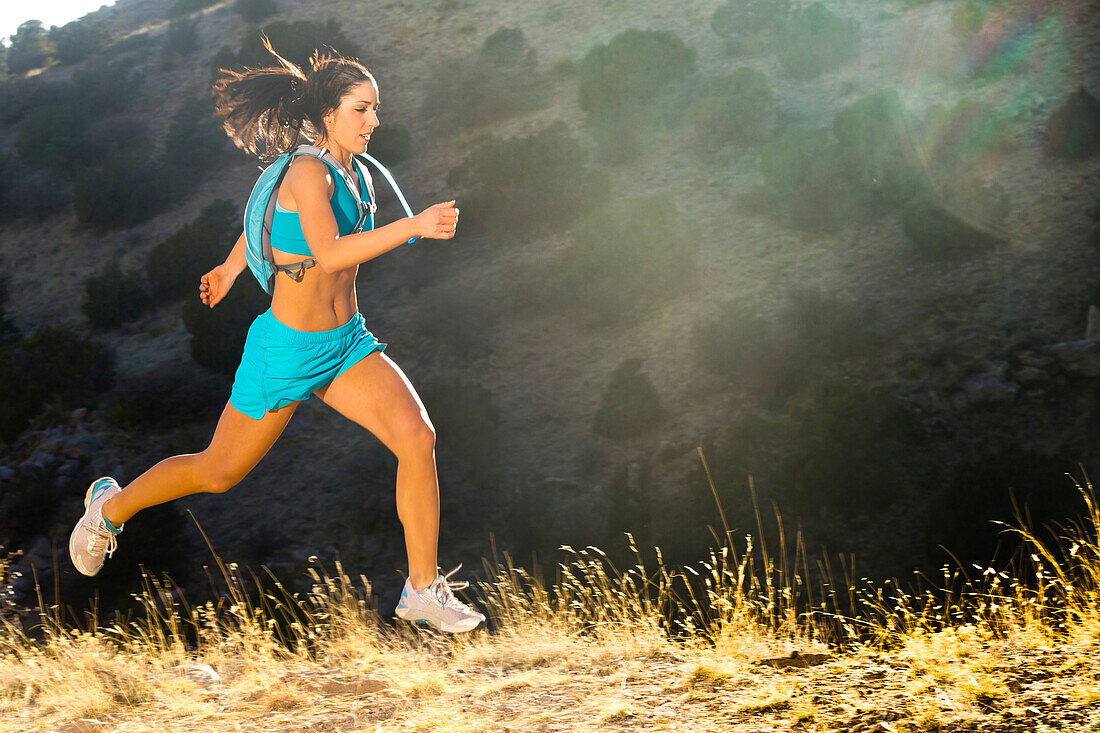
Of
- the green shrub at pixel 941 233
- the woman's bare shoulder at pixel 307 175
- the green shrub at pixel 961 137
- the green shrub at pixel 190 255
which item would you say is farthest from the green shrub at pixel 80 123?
the woman's bare shoulder at pixel 307 175

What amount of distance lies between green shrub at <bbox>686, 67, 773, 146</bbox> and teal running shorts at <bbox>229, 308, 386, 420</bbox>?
17396 millimetres

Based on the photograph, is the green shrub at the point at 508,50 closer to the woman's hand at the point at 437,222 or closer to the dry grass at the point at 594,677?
the dry grass at the point at 594,677

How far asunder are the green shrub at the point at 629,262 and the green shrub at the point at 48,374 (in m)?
8.65

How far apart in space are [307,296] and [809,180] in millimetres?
14951

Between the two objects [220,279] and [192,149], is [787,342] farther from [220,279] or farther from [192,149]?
[192,149]

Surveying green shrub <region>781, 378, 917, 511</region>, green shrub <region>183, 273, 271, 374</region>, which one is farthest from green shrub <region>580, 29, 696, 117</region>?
green shrub <region>781, 378, 917, 511</region>

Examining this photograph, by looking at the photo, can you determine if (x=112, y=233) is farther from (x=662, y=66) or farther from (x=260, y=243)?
(x=260, y=243)

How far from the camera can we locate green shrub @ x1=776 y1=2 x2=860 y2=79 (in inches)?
818

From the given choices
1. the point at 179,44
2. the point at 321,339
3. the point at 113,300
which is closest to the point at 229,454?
the point at 321,339

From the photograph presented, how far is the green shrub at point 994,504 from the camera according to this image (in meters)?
8.38

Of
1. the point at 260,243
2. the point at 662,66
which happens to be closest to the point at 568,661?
the point at 260,243

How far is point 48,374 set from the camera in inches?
585

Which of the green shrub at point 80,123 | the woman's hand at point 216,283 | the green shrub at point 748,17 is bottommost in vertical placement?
the woman's hand at point 216,283

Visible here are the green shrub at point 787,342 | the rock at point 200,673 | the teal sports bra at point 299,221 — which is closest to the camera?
the teal sports bra at point 299,221
